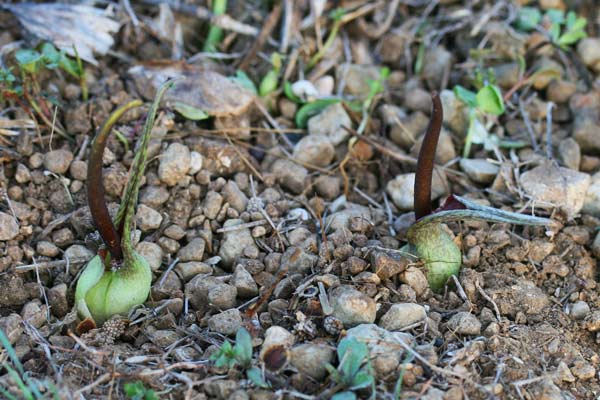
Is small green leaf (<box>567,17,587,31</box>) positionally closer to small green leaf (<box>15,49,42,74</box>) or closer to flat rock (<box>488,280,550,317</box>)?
flat rock (<box>488,280,550,317</box>)

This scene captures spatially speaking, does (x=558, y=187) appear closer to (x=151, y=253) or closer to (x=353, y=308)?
(x=353, y=308)

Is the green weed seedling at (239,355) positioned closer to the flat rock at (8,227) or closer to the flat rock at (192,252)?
the flat rock at (192,252)

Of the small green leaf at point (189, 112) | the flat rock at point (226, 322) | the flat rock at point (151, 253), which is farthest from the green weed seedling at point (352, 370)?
the small green leaf at point (189, 112)

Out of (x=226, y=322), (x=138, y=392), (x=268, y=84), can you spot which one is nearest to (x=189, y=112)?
(x=268, y=84)

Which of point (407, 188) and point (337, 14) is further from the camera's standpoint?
point (337, 14)

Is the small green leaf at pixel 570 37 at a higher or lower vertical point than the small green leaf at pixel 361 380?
higher
